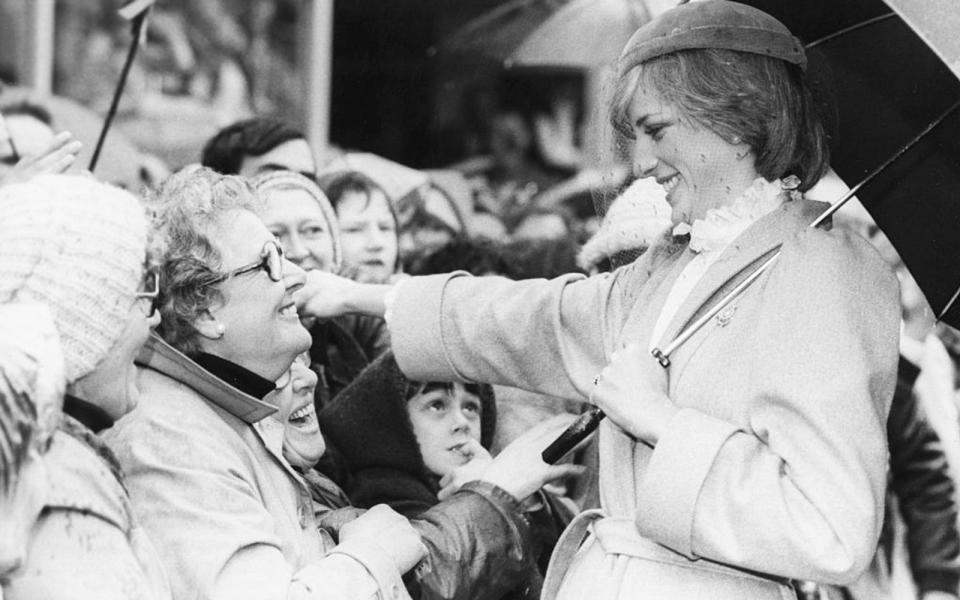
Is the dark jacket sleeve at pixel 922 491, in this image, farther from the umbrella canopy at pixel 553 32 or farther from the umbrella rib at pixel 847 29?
the umbrella rib at pixel 847 29

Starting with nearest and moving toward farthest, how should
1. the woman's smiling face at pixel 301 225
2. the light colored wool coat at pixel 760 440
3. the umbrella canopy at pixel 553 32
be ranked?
the light colored wool coat at pixel 760 440 → the woman's smiling face at pixel 301 225 → the umbrella canopy at pixel 553 32

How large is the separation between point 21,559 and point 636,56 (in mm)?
1598

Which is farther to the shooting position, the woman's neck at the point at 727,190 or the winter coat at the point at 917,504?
the winter coat at the point at 917,504

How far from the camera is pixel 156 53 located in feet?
26.7

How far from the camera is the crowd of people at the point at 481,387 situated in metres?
2.48

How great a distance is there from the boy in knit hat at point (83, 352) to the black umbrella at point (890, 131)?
104 cm

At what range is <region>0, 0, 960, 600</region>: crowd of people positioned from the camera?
248cm

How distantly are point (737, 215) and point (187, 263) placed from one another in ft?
3.66

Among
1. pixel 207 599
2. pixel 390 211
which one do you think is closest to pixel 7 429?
pixel 207 599

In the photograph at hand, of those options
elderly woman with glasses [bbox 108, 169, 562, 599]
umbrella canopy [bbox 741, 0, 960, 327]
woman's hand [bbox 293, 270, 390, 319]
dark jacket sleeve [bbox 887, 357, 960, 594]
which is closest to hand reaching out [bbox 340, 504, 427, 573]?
elderly woman with glasses [bbox 108, 169, 562, 599]

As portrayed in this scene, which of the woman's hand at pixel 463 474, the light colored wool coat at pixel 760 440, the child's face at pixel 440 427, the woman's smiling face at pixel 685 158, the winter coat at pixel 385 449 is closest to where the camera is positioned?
the light colored wool coat at pixel 760 440

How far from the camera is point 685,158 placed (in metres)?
3.15

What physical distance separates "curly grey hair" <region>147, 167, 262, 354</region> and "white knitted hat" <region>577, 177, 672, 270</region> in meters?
0.92

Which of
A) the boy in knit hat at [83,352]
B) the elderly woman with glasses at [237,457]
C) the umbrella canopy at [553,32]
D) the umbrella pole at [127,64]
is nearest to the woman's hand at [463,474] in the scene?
the elderly woman with glasses at [237,457]
